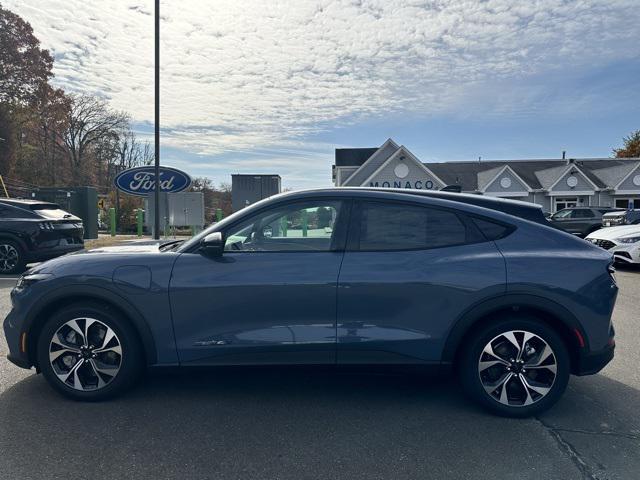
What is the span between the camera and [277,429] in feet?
9.61

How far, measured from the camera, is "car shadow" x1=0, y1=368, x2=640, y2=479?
8.27ft

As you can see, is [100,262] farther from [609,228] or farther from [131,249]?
[609,228]

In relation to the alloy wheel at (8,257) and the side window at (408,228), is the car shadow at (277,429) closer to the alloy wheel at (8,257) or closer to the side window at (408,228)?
the side window at (408,228)

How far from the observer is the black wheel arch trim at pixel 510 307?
304 cm

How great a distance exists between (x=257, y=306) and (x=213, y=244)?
547 mm

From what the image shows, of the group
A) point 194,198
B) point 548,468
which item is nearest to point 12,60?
point 194,198

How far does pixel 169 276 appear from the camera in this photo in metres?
3.12

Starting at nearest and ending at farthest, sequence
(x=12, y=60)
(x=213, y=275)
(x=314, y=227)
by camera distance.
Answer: (x=213, y=275) < (x=314, y=227) < (x=12, y=60)

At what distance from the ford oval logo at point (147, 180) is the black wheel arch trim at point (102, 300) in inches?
481

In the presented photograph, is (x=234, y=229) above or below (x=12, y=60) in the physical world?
below

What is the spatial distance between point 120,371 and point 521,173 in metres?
39.8

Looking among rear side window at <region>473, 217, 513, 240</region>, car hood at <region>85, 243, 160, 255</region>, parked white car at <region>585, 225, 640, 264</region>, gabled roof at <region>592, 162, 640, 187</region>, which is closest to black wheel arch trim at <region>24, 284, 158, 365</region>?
car hood at <region>85, 243, 160, 255</region>

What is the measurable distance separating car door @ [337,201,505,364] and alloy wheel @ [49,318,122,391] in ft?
5.62

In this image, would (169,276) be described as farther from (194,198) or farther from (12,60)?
(12,60)
